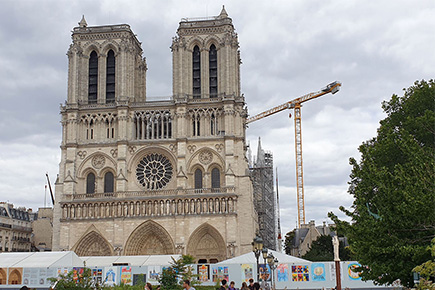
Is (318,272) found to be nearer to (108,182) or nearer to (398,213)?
(398,213)

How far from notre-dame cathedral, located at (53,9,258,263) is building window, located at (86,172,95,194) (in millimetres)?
93

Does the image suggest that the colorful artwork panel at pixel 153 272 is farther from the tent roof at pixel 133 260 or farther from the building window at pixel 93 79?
the building window at pixel 93 79

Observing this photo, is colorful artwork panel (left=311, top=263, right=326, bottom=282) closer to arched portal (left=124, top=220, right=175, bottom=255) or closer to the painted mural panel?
the painted mural panel

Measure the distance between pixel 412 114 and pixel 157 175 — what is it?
29172 millimetres

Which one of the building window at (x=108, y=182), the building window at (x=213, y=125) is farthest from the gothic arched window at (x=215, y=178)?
the building window at (x=108, y=182)

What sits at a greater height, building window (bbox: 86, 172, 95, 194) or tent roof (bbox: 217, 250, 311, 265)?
building window (bbox: 86, 172, 95, 194)

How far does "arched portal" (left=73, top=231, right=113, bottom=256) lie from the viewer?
46906 mm

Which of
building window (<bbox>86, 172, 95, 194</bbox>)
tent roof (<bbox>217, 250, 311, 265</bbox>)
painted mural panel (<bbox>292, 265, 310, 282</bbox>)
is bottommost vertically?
painted mural panel (<bbox>292, 265, 310, 282</bbox>)

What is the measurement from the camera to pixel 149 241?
4769 cm

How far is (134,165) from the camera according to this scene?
49.3 metres

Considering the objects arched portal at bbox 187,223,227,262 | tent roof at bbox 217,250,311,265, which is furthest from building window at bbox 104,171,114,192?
tent roof at bbox 217,250,311,265

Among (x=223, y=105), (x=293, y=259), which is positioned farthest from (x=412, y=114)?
(x=223, y=105)

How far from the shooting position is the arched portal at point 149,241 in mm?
46406

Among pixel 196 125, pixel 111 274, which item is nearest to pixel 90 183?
pixel 196 125
